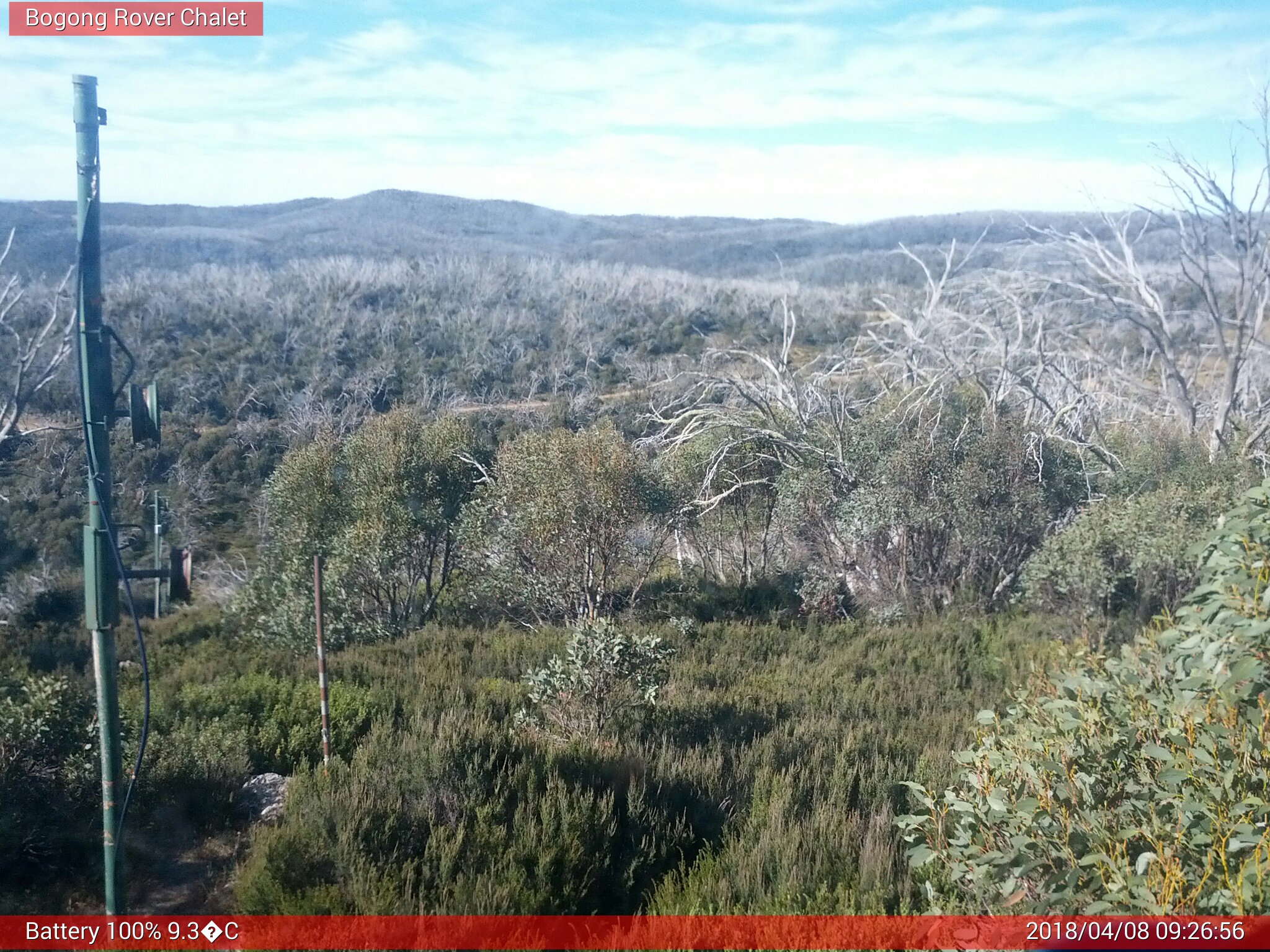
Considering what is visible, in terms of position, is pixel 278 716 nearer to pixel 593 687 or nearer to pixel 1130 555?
pixel 593 687

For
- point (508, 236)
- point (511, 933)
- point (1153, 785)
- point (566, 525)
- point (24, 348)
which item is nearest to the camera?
point (1153, 785)

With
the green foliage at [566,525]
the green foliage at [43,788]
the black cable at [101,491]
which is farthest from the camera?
the green foliage at [566,525]

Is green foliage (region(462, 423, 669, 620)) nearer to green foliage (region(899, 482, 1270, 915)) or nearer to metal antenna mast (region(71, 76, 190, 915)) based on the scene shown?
metal antenna mast (region(71, 76, 190, 915))

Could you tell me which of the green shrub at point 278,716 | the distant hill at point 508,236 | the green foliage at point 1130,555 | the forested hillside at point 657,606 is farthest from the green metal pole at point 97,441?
the distant hill at point 508,236

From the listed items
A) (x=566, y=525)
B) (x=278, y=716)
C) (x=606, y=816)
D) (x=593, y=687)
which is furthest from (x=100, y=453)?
(x=566, y=525)

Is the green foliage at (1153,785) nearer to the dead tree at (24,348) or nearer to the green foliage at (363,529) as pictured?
the dead tree at (24,348)
